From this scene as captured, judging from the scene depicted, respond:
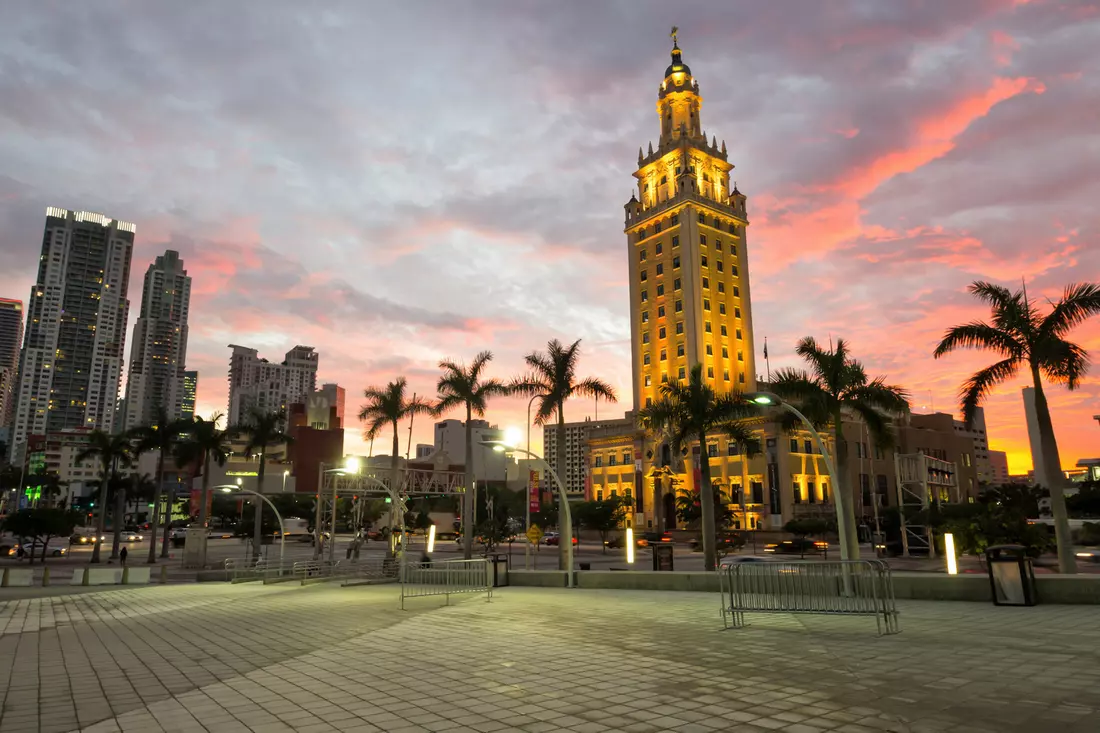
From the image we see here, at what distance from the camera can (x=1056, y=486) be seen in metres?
21.3

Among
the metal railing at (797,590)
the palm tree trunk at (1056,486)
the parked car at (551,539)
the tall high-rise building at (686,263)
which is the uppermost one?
the tall high-rise building at (686,263)

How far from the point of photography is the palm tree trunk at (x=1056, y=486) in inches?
813

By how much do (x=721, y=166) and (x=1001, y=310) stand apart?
108 meters

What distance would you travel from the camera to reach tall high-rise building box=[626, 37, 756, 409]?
11056 cm

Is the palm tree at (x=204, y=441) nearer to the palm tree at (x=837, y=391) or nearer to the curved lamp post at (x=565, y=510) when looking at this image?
the curved lamp post at (x=565, y=510)

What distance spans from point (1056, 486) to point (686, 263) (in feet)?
305

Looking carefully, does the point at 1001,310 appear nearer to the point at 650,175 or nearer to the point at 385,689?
the point at 385,689

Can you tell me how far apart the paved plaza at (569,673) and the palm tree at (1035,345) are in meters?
10.9

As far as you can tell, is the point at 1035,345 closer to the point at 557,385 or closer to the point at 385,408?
the point at 557,385

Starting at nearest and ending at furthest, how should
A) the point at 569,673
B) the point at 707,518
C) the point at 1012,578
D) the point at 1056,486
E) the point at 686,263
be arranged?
the point at 569,673
the point at 1012,578
the point at 1056,486
the point at 707,518
the point at 686,263

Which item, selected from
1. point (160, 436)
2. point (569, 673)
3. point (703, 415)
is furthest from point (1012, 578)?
point (160, 436)

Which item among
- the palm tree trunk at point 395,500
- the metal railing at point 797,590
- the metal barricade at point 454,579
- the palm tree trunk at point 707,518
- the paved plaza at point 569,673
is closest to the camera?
the paved plaza at point 569,673

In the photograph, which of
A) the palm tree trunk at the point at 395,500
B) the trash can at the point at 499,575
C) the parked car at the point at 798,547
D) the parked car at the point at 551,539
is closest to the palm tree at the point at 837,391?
the trash can at the point at 499,575

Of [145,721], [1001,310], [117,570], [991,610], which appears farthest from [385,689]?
[117,570]
